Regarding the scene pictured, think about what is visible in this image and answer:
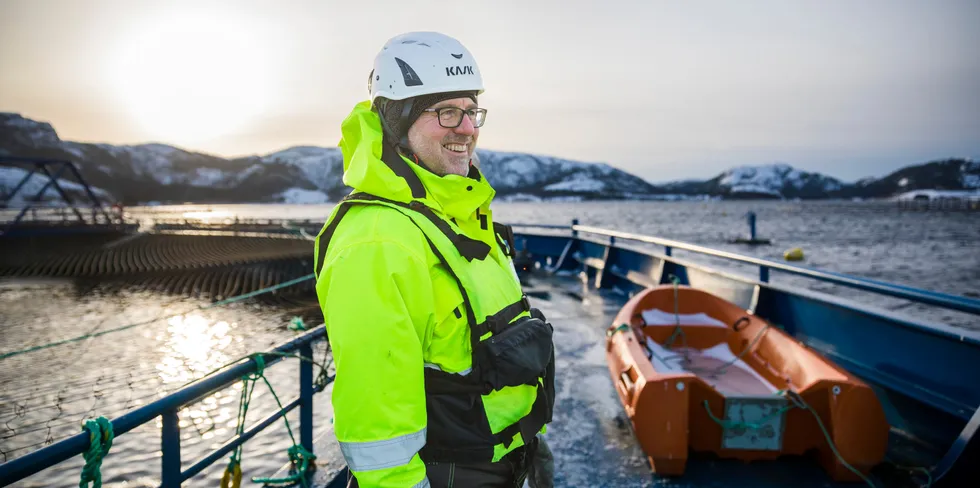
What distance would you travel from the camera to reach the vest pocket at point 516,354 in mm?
1636

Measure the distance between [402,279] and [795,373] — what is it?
13.5 feet

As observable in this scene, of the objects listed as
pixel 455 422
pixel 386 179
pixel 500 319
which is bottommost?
pixel 455 422

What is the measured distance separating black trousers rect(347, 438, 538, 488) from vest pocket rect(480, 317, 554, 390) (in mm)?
324

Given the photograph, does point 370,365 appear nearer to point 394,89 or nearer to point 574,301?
point 394,89

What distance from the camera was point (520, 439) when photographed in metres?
1.85

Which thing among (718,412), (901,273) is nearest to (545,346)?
(718,412)

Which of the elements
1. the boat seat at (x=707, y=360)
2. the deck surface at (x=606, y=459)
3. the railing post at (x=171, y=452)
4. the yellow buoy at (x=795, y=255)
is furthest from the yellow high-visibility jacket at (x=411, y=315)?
the yellow buoy at (x=795, y=255)

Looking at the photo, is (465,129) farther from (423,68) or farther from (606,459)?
(606,459)

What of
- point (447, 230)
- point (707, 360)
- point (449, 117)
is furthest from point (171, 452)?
point (707, 360)

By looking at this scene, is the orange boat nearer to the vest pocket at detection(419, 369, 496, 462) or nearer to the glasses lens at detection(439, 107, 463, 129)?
the vest pocket at detection(419, 369, 496, 462)

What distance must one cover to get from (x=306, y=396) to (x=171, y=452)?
4.01ft

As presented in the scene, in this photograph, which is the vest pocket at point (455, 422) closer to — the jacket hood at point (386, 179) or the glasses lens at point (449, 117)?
the jacket hood at point (386, 179)

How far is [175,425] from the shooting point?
2297mm

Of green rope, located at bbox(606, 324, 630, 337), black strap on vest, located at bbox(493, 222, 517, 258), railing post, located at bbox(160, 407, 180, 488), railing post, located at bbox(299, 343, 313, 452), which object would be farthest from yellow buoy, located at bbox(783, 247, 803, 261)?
railing post, located at bbox(160, 407, 180, 488)
